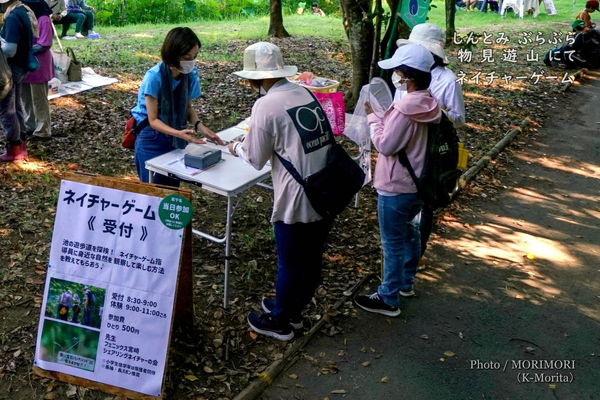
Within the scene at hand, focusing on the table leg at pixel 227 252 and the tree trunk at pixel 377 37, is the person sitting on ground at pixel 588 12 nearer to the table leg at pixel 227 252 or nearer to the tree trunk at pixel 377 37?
the tree trunk at pixel 377 37

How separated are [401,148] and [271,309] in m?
1.48

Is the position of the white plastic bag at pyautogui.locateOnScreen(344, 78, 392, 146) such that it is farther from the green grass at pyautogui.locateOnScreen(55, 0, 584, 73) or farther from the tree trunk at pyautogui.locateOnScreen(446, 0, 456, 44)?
the tree trunk at pyautogui.locateOnScreen(446, 0, 456, 44)

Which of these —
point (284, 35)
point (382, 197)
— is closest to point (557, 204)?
point (382, 197)

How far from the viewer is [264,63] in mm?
3432

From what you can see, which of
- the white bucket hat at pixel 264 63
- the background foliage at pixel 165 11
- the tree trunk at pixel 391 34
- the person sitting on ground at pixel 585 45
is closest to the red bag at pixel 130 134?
the white bucket hat at pixel 264 63

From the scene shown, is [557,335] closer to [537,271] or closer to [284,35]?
[537,271]

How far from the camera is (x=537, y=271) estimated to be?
5.17 metres

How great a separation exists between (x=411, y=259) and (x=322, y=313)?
770mm

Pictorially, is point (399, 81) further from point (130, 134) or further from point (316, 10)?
point (316, 10)

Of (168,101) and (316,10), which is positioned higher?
(316,10)

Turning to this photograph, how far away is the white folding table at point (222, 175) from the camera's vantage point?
12.9ft

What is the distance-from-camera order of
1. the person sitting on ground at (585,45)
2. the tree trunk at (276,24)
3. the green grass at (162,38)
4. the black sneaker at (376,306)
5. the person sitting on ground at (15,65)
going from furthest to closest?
the tree trunk at (276,24) < the person sitting on ground at (585,45) < the green grass at (162,38) < the person sitting on ground at (15,65) < the black sneaker at (376,306)

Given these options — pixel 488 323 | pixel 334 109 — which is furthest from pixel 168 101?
pixel 488 323

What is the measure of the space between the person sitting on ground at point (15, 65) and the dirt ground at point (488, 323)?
419 cm
